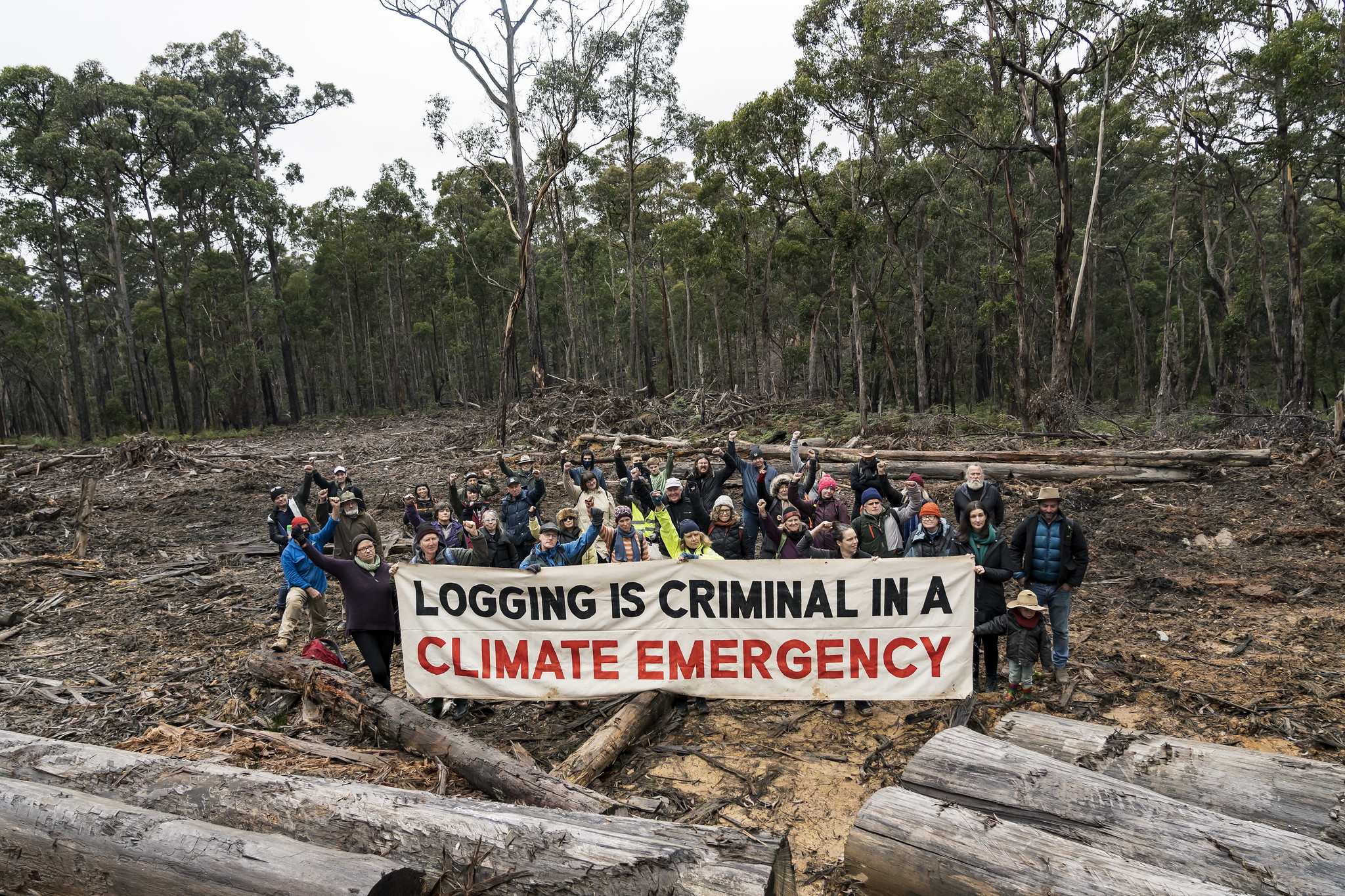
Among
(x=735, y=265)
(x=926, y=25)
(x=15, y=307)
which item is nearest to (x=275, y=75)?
(x=15, y=307)

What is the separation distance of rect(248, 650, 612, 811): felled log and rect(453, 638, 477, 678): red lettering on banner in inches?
19.6

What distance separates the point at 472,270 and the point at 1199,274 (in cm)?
4253

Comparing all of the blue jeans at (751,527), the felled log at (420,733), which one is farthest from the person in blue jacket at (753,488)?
the felled log at (420,733)

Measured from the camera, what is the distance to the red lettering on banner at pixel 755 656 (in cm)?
573

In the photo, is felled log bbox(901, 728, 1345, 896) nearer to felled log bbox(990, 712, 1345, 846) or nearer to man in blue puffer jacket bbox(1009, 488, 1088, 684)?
felled log bbox(990, 712, 1345, 846)

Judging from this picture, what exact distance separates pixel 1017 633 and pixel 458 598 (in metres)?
4.70

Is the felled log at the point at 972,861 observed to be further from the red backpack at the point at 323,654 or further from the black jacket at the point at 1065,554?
the red backpack at the point at 323,654

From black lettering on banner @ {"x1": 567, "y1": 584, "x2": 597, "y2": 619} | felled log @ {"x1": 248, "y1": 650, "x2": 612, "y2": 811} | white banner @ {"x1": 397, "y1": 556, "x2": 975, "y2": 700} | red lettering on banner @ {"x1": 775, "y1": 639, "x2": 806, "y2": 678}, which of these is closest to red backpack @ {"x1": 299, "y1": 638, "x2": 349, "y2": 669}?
felled log @ {"x1": 248, "y1": 650, "x2": 612, "y2": 811}

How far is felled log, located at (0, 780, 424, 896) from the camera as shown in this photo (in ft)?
10.5

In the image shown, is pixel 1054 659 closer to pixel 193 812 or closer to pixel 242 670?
pixel 193 812

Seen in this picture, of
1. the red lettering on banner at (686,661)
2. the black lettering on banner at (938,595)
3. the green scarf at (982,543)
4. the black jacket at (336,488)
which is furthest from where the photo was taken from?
the black jacket at (336,488)

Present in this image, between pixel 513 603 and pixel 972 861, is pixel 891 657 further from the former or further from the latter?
pixel 513 603

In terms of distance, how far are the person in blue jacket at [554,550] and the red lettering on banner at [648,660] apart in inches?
36.3

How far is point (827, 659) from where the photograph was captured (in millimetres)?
5691
